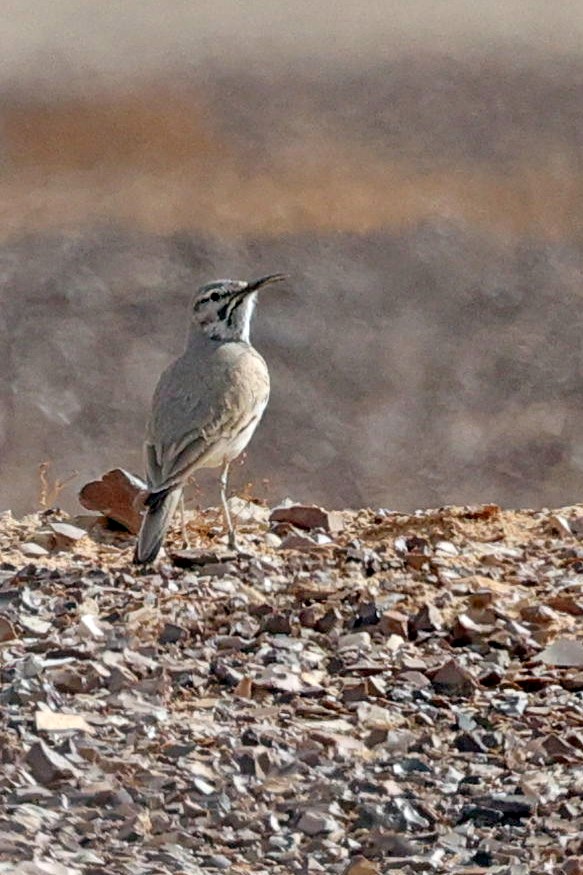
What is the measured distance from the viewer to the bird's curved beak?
29.1 feet

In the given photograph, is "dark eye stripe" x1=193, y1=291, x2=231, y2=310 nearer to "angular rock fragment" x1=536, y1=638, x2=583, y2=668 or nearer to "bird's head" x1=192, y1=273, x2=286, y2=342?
"bird's head" x1=192, y1=273, x2=286, y2=342

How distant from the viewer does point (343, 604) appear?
7320mm

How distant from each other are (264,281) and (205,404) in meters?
0.97

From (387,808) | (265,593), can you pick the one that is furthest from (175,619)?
(387,808)

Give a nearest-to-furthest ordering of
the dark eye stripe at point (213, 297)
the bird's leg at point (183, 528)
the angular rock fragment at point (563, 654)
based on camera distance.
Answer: the angular rock fragment at point (563, 654), the bird's leg at point (183, 528), the dark eye stripe at point (213, 297)

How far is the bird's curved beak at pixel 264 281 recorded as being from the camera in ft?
29.1

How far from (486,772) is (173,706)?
111 cm

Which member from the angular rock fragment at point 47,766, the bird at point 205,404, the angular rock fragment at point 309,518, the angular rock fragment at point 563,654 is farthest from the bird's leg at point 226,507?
the angular rock fragment at point 47,766

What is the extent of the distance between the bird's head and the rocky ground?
1018 millimetres

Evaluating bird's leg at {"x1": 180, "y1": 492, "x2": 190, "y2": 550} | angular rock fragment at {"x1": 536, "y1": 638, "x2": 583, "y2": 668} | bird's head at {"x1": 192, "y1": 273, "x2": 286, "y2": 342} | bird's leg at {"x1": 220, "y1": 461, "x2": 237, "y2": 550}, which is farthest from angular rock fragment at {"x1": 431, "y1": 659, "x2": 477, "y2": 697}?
bird's head at {"x1": 192, "y1": 273, "x2": 286, "y2": 342}

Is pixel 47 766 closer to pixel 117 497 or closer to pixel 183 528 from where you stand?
pixel 183 528

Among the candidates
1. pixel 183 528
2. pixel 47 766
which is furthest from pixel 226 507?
pixel 47 766

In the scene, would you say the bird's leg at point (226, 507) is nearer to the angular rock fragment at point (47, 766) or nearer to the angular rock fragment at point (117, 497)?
the angular rock fragment at point (117, 497)

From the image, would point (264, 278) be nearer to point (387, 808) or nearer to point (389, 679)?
point (389, 679)
